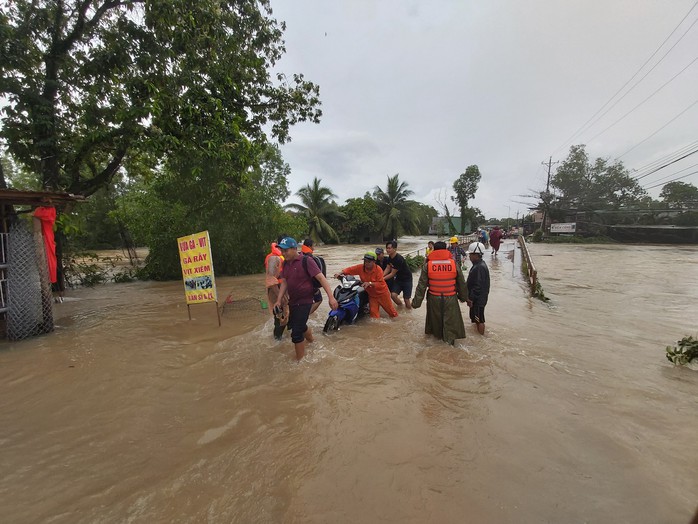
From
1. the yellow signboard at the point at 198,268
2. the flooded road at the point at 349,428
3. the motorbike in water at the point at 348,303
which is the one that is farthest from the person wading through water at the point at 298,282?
the yellow signboard at the point at 198,268

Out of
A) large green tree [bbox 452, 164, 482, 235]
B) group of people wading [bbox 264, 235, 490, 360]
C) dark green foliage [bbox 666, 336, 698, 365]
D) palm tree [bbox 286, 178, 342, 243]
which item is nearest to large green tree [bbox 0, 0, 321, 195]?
group of people wading [bbox 264, 235, 490, 360]

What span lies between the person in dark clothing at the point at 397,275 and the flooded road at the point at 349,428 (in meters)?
1.67

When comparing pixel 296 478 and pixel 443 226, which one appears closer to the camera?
pixel 296 478

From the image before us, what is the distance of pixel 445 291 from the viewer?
515 centimetres

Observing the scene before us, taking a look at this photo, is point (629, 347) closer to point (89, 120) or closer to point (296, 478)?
point (296, 478)

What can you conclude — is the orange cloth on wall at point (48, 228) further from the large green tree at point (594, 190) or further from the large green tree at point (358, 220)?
the large green tree at point (594, 190)

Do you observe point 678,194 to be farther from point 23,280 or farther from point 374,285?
point 23,280

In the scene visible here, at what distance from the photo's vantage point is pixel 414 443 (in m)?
2.89

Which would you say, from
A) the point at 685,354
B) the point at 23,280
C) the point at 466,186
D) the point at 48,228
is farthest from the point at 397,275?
the point at 466,186

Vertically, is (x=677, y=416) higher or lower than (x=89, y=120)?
lower

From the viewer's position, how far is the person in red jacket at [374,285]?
6645mm

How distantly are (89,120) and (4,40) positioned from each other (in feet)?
6.40

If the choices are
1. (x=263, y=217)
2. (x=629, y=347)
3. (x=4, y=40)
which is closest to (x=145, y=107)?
(x=4, y=40)

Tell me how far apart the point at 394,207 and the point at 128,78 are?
107ft
